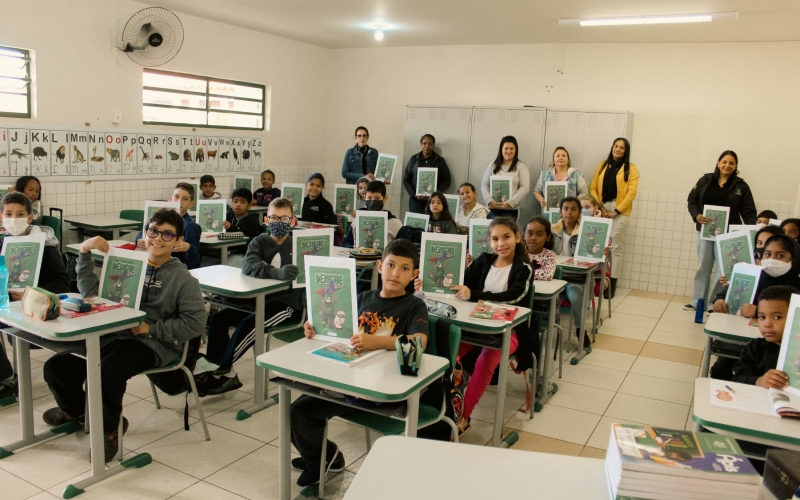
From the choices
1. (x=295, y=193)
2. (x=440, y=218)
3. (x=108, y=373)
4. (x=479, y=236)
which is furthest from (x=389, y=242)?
(x=295, y=193)

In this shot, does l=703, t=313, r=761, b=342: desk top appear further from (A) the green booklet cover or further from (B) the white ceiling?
(B) the white ceiling

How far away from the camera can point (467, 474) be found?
5.06 ft

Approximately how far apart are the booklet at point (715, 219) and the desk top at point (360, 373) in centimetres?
466

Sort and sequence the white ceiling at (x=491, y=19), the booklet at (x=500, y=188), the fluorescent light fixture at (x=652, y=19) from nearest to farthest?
the white ceiling at (x=491, y=19) < the fluorescent light fixture at (x=652, y=19) < the booklet at (x=500, y=188)

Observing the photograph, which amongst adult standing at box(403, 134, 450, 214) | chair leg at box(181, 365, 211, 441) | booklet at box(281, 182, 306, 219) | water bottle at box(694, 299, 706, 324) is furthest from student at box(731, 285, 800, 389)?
adult standing at box(403, 134, 450, 214)

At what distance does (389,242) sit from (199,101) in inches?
A: 175

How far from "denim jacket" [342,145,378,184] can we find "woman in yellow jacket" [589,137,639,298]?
2937mm

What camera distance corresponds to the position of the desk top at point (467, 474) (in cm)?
147

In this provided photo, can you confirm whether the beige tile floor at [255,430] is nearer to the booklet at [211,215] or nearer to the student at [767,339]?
the student at [767,339]

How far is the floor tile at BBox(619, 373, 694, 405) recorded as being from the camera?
14.6ft

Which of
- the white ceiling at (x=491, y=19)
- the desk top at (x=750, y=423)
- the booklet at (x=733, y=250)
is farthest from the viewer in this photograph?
the white ceiling at (x=491, y=19)

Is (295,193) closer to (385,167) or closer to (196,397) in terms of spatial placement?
(385,167)

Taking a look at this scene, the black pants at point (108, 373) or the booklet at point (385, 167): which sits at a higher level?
the booklet at point (385, 167)

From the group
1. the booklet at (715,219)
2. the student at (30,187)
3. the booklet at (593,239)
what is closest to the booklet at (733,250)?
the booklet at (593,239)
